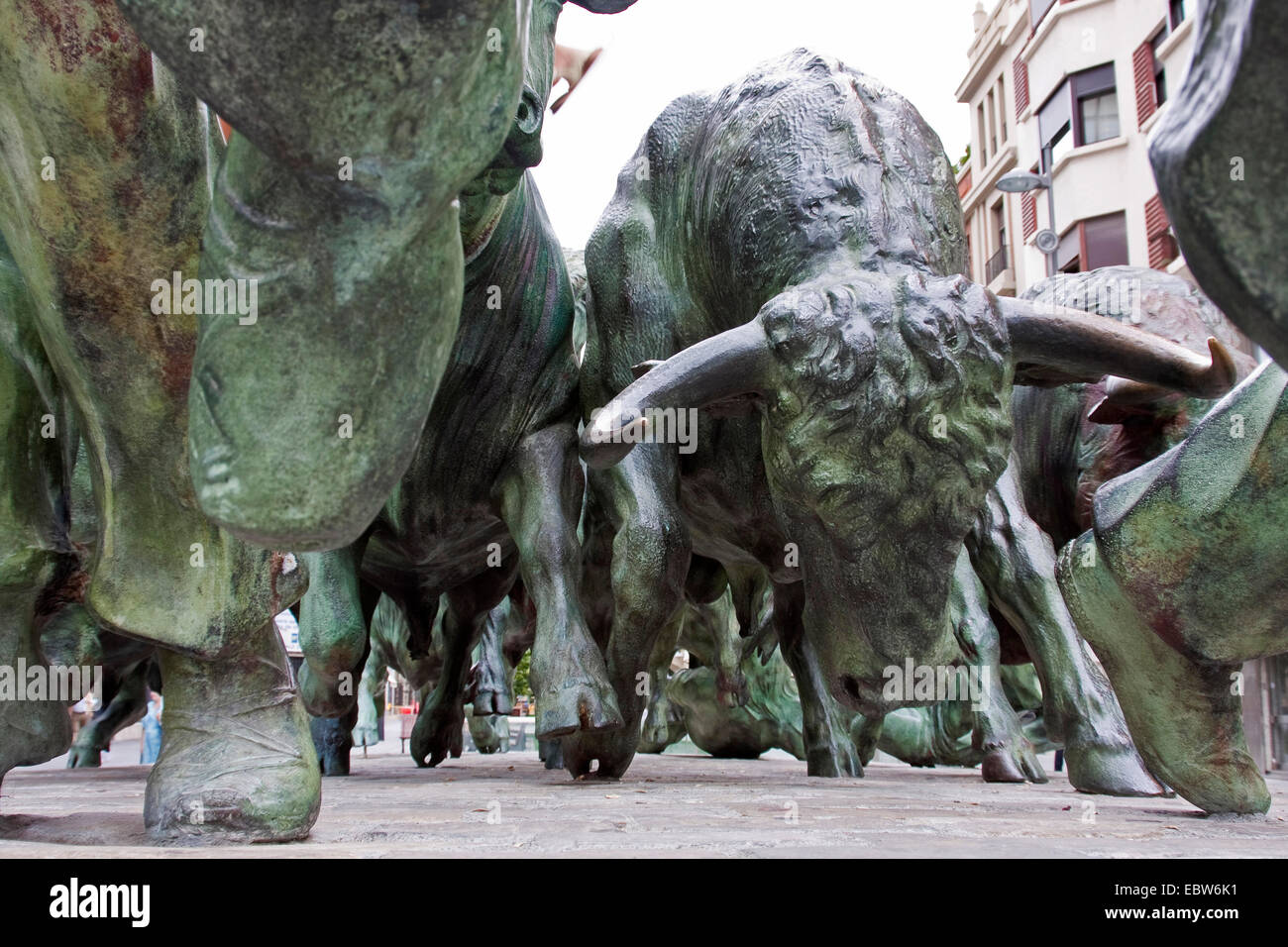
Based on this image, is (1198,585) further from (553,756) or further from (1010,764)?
(553,756)

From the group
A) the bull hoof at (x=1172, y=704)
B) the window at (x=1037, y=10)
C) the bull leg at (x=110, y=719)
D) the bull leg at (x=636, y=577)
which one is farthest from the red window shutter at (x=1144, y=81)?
the bull hoof at (x=1172, y=704)

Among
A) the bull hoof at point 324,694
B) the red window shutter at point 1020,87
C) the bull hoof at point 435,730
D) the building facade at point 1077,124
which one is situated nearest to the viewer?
the bull hoof at point 324,694

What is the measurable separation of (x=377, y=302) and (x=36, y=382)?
992mm

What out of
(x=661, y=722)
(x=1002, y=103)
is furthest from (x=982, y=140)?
(x=661, y=722)

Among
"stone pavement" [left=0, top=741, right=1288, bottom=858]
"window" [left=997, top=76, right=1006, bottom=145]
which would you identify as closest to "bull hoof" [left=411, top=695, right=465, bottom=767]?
"stone pavement" [left=0, top=741, right=1288, bottom=858]

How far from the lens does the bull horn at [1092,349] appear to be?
338cm

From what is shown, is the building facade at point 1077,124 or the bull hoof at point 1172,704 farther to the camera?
the building facade at point 1077,124

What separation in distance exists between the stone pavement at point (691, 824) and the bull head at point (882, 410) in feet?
1.72

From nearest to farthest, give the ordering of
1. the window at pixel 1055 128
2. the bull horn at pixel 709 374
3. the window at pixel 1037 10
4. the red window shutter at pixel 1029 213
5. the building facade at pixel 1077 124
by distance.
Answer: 1. the bull horn at pixel 709 374
2. the building facade at pixel 1077 124
3. the window at pixel 1055 128
4. the red window shutter at pixel 1029 213
5. the window at pixel 1037 10

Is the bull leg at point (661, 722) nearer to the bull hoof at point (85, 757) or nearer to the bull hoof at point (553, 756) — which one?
the bull hoof at point (553, 756)

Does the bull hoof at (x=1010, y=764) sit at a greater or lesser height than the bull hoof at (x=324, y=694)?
lesser

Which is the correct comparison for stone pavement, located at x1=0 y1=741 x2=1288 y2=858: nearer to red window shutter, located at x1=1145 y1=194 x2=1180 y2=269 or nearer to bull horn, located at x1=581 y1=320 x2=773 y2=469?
bull horn, located at x1=581 y1=320 x2=773 y2=469

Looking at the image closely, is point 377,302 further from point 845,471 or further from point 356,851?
point 845,471

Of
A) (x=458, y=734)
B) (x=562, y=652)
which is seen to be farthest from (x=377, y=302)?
(x=458, y=734)
